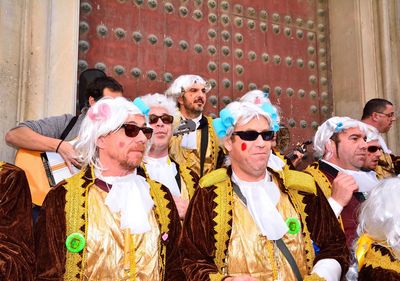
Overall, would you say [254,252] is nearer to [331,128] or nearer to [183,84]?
[331,128]

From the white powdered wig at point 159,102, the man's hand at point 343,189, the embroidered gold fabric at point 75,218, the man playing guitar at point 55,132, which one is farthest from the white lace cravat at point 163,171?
the man's hand at point 343,189

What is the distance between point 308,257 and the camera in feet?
8.13

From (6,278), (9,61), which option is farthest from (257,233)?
(9,61)

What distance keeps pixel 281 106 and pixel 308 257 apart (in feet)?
10.7

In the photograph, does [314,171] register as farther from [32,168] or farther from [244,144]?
[32,168]

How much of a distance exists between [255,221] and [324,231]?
36cm

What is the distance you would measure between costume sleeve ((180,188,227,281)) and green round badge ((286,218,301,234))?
372 mm

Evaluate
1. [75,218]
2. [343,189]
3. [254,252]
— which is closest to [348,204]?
[343,189]

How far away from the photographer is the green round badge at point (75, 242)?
7.34 ft

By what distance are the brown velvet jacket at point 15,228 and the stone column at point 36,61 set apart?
5.34 ft

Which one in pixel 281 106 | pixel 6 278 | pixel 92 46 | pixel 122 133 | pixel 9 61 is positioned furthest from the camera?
pixel 281 106

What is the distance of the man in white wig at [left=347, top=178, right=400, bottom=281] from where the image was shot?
2.41 meters

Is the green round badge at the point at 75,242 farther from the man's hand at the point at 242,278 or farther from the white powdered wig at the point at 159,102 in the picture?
the white powdered wig at the point at 159,102

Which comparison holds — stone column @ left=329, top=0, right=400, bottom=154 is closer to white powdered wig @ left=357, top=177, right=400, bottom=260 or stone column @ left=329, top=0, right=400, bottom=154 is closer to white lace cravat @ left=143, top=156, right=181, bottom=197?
white lace cravat @ left=143, top=156, right=181, bottom=197
